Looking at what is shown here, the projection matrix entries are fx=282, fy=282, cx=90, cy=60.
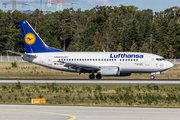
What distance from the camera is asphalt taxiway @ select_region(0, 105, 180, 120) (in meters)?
16.7

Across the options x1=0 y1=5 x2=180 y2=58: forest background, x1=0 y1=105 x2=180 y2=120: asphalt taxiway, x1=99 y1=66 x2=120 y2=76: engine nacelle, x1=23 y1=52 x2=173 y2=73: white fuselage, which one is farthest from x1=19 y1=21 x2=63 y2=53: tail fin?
x1=0 y1=5 x2=180 y2=58: forest background

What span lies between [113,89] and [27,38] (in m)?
21.3

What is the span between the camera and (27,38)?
47031 millimetres

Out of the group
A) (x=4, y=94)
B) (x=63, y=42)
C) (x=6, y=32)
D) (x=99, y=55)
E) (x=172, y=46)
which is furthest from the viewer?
(x=63, y=42)

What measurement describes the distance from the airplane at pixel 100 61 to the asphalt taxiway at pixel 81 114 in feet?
74.3

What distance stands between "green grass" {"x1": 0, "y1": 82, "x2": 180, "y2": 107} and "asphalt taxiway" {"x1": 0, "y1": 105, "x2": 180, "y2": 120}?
11.5ft

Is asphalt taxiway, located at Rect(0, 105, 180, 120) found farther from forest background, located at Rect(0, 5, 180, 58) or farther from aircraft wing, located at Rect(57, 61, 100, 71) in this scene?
forest background, located at Rect(0, 5, 180, 58)

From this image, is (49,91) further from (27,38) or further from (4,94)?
(27,38)

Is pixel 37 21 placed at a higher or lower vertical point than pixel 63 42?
higher

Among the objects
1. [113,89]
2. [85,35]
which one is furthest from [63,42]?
[113,89]

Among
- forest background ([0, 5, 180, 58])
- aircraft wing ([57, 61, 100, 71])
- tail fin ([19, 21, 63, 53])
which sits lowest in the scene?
aircraft wing ([57, 61, 100, 71])

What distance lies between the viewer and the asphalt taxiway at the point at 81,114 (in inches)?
658

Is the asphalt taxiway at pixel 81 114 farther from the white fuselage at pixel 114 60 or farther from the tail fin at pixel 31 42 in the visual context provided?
the tail fin at pixel 31 42

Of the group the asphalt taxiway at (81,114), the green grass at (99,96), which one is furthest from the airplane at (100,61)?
the asphalt taxiway at (81,114)
